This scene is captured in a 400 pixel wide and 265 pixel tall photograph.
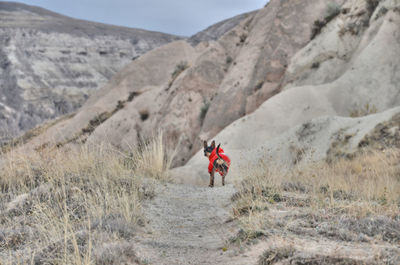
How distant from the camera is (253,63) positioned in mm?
20141

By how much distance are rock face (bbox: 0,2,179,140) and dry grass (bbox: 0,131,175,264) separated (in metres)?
48.9

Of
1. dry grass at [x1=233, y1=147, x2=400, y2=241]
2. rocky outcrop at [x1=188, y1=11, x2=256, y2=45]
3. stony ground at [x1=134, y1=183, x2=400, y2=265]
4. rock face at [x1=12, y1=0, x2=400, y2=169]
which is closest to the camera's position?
stony ground at [x1=134, y1=183, x2=400, y2=265]

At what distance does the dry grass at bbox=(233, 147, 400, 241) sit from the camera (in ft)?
14.9

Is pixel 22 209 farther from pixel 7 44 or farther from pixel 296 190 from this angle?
pixel 7 44

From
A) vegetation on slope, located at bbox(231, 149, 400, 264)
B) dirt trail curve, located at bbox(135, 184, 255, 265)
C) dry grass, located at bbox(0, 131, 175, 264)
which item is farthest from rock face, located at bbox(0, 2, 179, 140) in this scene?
vegetation on slope, located at bbox(231, 149, 400, 264)

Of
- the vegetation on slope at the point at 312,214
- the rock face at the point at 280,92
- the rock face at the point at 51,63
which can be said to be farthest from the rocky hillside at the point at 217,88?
the rock face at the point at 51,63

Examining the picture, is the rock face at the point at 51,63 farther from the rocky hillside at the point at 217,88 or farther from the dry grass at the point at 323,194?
the dry grass at the point at 323,194

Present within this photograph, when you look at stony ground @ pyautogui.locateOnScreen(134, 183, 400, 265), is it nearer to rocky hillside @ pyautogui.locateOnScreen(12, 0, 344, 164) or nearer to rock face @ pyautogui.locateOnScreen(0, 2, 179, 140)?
rocky hillside @ pyautogui.locateOnScreen(12, 0, 344, 164)

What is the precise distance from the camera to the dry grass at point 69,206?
12.2 feet

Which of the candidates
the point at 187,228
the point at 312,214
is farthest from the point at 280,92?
the point at 312,214

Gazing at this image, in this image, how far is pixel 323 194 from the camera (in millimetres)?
5770

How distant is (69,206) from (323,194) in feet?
11.4

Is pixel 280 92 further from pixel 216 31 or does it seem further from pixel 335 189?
pixel 216 31

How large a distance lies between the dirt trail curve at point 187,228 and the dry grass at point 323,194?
342 mm
